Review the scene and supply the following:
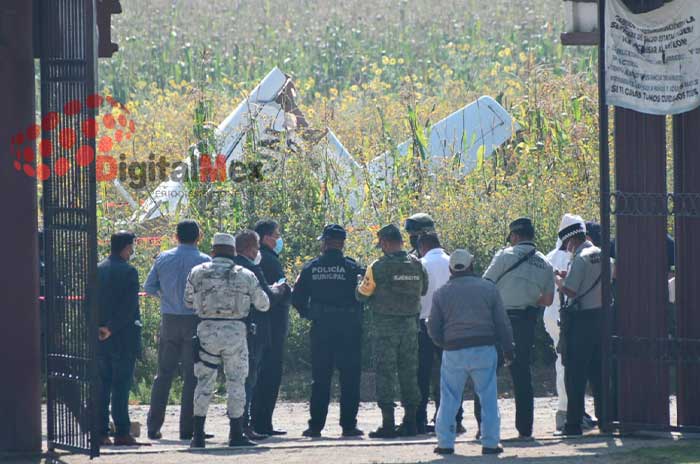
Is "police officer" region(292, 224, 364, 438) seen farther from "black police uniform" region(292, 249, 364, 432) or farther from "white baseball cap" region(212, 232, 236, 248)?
"white baseball cap" region(212, 232, 236, 248)

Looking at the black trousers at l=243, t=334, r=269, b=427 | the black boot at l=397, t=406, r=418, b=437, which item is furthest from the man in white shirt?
the black trousers at l=243, t=334, r=269, b=427

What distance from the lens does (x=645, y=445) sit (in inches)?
406

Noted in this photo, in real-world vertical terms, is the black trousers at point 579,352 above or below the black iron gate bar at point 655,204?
below

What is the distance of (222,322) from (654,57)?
13.4 ft

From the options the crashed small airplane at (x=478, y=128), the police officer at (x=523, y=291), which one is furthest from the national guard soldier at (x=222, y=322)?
the crashed small airplane at (x=478, y=128)

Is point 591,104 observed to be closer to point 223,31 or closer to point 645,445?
point 645,445

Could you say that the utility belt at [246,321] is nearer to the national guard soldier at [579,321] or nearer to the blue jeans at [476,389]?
the blue jeans at [476,389]

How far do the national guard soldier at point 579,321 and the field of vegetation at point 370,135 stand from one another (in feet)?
12.8

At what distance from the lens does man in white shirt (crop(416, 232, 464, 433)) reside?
1160 centimetres

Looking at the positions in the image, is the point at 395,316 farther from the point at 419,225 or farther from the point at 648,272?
the point at 648,272

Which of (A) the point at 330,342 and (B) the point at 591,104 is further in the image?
(B) the point at 591,104

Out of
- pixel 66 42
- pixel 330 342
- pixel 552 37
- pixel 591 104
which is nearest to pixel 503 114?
pixel 591 104

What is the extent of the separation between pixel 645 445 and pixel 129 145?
1457 centimetres

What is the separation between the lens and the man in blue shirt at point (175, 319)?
1139 cm
